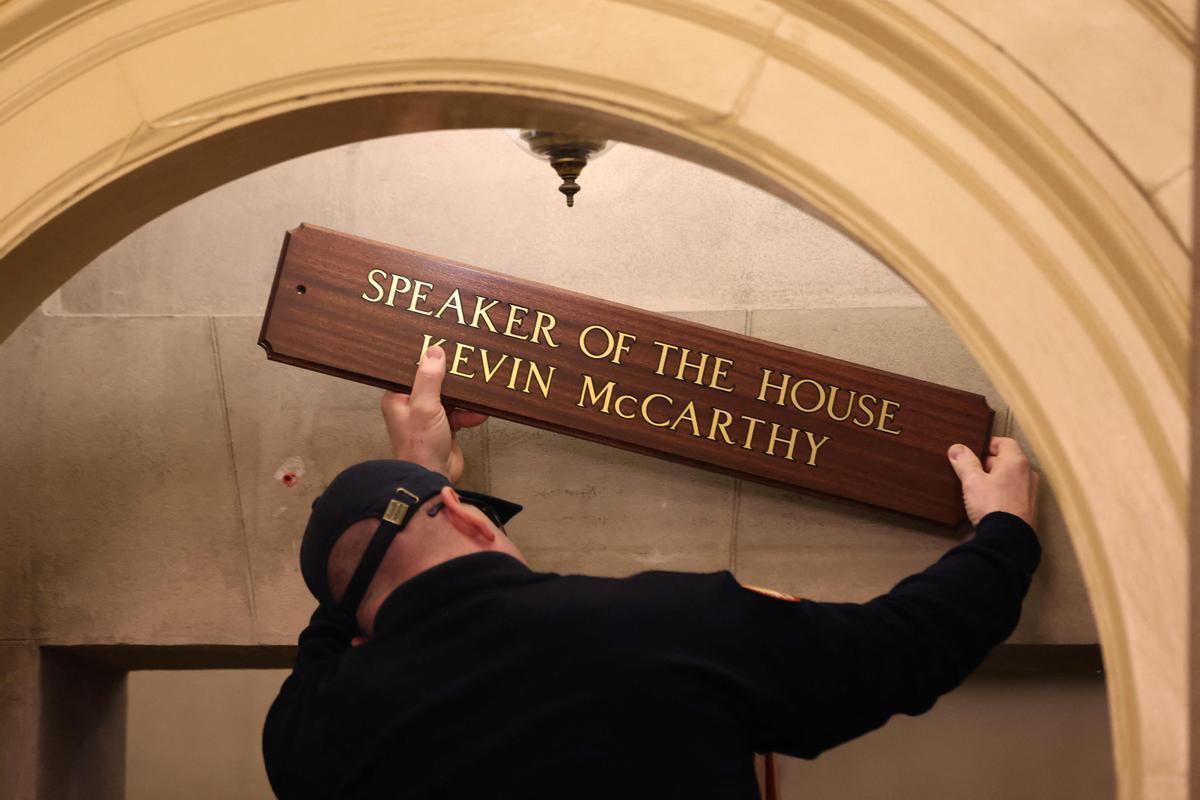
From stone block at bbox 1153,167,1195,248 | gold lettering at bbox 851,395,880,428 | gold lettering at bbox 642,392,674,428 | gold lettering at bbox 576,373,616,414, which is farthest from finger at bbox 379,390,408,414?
stone block at bbox 1153,167,1195,248

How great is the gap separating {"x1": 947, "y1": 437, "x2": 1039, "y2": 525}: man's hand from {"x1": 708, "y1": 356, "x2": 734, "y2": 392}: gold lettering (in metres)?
0.46

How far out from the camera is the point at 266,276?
301cm

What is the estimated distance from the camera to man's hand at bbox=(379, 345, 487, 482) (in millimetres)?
2588

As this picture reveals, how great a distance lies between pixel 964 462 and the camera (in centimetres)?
257

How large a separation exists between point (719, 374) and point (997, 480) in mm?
572

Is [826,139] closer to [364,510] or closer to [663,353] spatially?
[364,510]

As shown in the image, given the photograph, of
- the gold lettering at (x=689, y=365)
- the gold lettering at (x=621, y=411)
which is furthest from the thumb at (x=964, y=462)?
the gold lettering at (x=621, y=411)

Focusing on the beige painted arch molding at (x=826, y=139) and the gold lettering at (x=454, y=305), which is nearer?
the beige painted arch molding at (x=826, y=139)

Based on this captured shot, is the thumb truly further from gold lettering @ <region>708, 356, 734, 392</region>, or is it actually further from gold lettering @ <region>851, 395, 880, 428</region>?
gold lettering @ <region>708, 356, 734, 392</region>

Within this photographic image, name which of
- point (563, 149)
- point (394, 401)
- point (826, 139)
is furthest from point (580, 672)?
point (394, 401)

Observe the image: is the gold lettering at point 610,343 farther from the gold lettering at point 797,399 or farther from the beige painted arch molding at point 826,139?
the beige painted arch molding at point 826,139

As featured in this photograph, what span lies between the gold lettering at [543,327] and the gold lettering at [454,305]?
140mm

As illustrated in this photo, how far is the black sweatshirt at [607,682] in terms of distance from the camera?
5.33ft

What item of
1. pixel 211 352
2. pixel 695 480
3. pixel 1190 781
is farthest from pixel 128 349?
Answer: pixel 1190 781
